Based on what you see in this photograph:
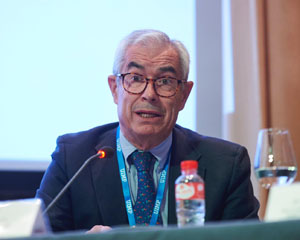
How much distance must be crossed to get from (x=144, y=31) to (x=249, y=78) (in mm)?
1048

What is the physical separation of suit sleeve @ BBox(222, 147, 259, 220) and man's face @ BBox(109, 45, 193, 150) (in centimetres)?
38

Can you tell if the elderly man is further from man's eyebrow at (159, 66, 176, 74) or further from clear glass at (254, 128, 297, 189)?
clear glass at (254, 128, 297, 189)

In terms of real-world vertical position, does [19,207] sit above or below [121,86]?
below

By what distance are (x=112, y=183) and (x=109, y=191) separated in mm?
41

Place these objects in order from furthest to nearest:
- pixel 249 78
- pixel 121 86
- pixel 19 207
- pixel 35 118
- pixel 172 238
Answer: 1. pixel 249 78
2. pixel 35 118
3. pixel 121 86
4. pixel 19 207
5. pixel 172 238

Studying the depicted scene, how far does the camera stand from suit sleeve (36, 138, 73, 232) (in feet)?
7.66

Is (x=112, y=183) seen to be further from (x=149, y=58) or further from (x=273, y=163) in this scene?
(x=273, y=163)

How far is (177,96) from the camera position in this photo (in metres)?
2.69

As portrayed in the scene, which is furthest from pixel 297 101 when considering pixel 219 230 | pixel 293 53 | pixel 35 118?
pixel 219 230

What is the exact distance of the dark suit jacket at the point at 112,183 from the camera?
7.81ft

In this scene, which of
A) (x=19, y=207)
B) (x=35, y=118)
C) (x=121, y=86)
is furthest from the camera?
(x=35, y=118)

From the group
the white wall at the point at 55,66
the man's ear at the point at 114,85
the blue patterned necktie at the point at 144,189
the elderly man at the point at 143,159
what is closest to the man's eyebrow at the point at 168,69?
the elderly man at the point at 143,159

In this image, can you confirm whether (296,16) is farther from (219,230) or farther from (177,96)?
(219,230)

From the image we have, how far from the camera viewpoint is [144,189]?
2379mm
